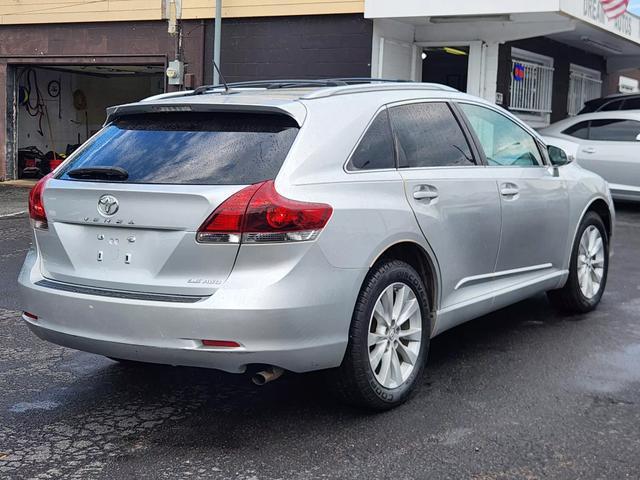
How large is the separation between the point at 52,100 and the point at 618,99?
13.8 metres

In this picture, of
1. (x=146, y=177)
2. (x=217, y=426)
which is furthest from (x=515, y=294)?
(x=146, y=177)

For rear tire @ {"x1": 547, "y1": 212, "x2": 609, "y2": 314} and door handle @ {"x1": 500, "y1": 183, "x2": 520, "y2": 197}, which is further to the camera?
rear tire @ {"x1": 547, "y1": 212, "x2": 609, "y2": 314}

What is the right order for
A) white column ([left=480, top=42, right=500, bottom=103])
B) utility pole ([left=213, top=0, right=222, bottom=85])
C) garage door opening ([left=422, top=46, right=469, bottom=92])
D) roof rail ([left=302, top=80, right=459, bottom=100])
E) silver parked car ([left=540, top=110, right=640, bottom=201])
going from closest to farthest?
roof rail ([left=302, top=80, right=459, bottom=100]) → silver parked car ([left=540, top=110, right=640, bottom=201]) → white column ([left=480, top=42, right=500, bottom=103]) → utility pole ([left=213, top=0, right=222, bottom=85]) → garage door opening ([left=422, top=46, right=469, bottom=92])

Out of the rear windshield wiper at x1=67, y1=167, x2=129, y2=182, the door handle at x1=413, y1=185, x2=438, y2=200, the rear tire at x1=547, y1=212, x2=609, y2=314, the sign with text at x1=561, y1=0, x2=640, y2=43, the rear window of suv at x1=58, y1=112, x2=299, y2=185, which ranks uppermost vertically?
the sign with text at x1=561, y1=0, x2=640, y2=43

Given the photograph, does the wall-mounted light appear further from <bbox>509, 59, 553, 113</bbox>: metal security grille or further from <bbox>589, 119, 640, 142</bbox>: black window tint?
<bbox>589, 119, 640, 142</bbox>: black window tint

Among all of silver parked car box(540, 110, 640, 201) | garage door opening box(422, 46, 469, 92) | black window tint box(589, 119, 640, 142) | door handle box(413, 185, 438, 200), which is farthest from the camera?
garage door opening box(422, 46, 469, 92)

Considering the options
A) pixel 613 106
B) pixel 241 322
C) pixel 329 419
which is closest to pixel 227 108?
pixel 241 322

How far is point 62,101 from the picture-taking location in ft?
72.5

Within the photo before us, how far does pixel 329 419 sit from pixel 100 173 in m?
1.66

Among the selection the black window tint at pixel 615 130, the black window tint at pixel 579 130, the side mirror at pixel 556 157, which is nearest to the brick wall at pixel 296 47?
the black window tint at pixel 579 130

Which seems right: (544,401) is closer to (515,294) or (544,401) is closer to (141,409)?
(515,294)

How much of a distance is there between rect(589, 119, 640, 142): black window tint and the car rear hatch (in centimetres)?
1025

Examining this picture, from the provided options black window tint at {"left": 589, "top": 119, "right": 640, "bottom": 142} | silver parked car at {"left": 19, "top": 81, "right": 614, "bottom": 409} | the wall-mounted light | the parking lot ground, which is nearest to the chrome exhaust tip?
silver parked car at {"left": 19, "top": 81, "right": 614, "bottom": 409}

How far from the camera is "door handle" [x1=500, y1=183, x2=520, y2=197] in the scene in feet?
17.1
